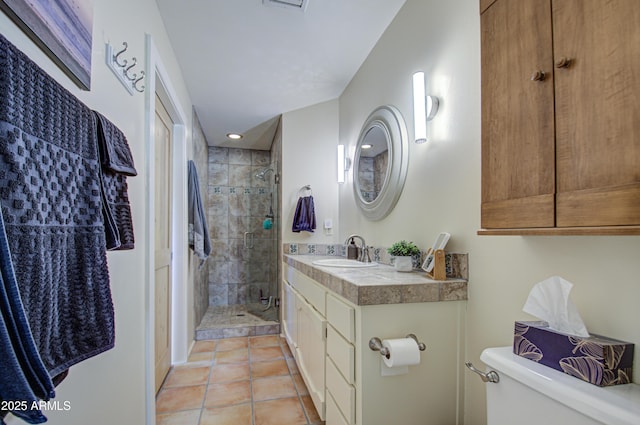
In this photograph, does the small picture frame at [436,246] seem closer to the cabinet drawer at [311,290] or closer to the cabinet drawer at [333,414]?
the cabinet drawer at [311,290]

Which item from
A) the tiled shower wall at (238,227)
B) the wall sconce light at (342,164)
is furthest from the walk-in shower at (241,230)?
the wall sconce light at (342,164)

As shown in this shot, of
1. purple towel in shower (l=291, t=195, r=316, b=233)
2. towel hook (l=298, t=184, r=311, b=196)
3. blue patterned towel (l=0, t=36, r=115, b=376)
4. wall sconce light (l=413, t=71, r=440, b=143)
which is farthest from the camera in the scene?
towel hook (l=298, t=184, r=311, b=196)

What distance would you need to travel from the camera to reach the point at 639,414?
61 cm

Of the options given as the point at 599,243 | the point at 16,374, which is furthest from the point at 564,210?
the point at 16,374

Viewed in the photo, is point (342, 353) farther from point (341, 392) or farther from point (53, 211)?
point (53, 211)

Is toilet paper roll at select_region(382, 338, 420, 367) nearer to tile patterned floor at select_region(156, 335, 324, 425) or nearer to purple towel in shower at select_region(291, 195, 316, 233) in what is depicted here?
tile patterned floor at select_region(156, 335, 324, 425)

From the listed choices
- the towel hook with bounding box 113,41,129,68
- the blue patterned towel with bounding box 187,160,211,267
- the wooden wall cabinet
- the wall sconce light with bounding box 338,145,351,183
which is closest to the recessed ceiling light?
the blue patterned towel with bounding box 187,160,211,267

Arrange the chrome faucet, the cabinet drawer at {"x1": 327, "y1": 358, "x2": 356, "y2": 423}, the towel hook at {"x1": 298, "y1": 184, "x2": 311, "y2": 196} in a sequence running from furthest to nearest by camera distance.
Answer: the towel hook at {"x1": 298, "y1": 184, "x2": 311, "y2": 196} → the chrome faucet → the cabinet drawer at {"x1": 327, "y1": 358, "x2": 356, "y2": 423}

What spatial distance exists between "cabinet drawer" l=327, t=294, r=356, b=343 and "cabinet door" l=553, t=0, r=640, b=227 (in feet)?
2.66

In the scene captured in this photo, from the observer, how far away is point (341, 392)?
4.55 ft

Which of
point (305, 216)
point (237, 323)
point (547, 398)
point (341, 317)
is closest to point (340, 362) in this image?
point (341, 317)

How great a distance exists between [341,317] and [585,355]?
85cm

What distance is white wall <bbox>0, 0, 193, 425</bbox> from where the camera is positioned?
0.88 meters

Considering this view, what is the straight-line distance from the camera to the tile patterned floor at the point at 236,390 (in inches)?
73.6
